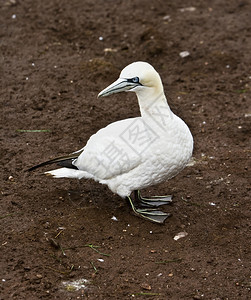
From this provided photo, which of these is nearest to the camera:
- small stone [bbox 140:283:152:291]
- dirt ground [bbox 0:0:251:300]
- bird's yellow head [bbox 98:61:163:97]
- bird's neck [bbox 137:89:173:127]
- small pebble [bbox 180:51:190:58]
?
small stone [bbox 140:283:152:291]

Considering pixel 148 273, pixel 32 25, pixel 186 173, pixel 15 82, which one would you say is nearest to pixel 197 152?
pixel 186 173

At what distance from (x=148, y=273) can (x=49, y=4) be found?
5.84m

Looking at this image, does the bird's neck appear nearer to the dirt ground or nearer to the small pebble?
the dirt ground

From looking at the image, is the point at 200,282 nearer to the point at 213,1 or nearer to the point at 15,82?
the point at 15,82

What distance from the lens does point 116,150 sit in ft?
15.1

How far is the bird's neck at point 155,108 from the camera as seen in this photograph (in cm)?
451

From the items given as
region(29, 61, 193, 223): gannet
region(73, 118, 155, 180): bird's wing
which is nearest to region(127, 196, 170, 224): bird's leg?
region(29, 61, 193, 223): gannet

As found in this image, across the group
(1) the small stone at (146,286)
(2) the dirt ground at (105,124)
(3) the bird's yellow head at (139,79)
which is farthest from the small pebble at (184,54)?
(1) the small stone at (146,286)

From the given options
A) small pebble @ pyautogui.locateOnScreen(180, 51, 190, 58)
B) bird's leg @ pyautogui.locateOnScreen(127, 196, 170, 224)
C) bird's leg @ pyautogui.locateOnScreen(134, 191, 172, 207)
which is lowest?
small pebble @ pyautogui.locateOnScreen(180, 51, 190, 58)

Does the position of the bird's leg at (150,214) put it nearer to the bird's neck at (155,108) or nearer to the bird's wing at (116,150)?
the bird's wing at (116,150)

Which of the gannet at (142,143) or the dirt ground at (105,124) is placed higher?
the gannet at (142,143)

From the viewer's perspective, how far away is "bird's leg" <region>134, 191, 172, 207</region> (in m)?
5.11

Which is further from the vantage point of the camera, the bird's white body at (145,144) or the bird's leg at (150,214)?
the bird's leg at (150,214)

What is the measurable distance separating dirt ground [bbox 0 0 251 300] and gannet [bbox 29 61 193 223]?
470mm
